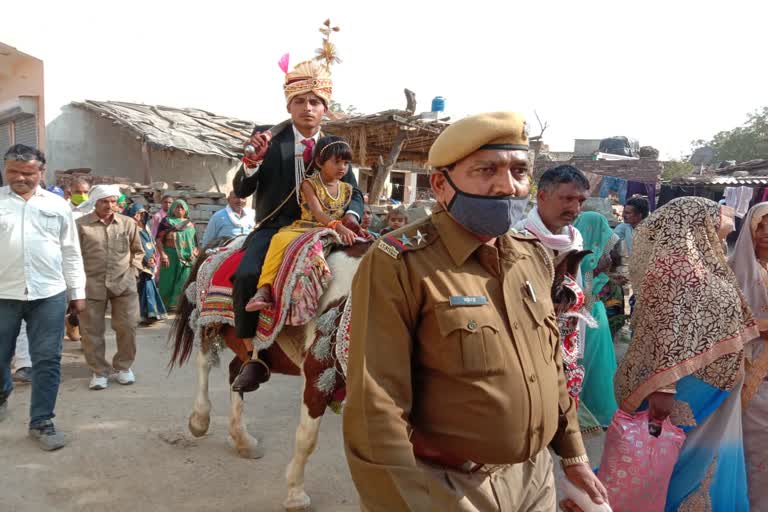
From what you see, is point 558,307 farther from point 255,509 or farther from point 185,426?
point 185,426

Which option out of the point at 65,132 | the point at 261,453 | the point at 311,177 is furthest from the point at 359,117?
the point at 65,132

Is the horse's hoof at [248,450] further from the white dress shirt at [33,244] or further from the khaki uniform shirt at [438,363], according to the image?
the khaki uniform shirt at [438,363]

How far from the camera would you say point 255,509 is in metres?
3.20

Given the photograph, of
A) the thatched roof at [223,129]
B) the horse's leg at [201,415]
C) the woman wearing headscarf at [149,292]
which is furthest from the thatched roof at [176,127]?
the horse's leg at [201,415]

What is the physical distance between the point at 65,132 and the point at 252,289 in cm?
1061

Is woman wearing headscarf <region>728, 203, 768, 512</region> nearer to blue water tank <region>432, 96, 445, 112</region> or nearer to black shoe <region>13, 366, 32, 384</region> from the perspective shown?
black shoe <region>13, 366, 32, 384</region>

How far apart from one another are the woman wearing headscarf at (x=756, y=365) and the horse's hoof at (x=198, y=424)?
3.59 meters

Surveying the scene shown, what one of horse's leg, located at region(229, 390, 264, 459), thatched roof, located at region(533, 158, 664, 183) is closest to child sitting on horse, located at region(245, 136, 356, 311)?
horse's leg, located at region(229, 390, 264, 459)

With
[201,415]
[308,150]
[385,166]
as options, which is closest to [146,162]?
[385,166]

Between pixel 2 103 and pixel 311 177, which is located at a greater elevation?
pixel 2 103

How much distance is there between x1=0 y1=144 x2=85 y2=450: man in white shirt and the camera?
3.63 metres

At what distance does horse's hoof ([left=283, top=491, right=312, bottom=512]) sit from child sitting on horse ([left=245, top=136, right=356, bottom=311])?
3.87ft

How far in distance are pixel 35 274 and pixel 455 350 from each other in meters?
3.53

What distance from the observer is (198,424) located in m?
3.98
